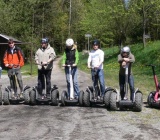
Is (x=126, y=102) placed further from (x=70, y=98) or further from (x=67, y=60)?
(x=67, y=60)

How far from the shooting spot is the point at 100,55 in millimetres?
10102

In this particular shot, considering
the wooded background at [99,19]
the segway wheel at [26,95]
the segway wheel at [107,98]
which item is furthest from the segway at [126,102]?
the wooded background at [99,19]

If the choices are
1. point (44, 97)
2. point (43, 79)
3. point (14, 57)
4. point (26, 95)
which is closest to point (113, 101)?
point (44, 97)

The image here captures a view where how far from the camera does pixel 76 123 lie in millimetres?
7898

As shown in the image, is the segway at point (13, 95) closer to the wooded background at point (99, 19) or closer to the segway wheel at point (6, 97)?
the segway wheel at point (6, 97)

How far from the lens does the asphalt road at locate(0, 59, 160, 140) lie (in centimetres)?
677

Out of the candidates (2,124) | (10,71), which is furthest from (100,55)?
(2,124)

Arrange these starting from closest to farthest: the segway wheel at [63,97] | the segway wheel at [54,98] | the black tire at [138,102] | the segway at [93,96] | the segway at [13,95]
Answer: the black tire at [138,102], the segway at [93,96], the segway wheel at [63,97], the segway wheel at [54,98], the segway at [13,95]

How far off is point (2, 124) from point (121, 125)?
8.42ft

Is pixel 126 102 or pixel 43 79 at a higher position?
pixel 43 79

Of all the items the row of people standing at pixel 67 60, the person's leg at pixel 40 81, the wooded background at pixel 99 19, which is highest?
the wooded background at pixel 99 19

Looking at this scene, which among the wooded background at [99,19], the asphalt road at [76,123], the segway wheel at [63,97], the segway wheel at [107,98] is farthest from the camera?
the wooded background at [99,19]

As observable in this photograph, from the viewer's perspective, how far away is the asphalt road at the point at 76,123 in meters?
6.77

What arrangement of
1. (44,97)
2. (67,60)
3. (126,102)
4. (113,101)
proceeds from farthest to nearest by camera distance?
(44,97), (67,60), (113,101), (126,102)
